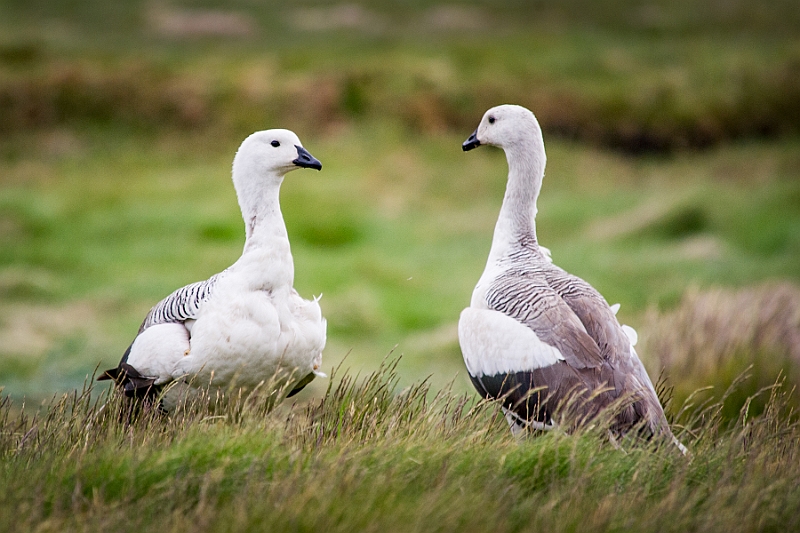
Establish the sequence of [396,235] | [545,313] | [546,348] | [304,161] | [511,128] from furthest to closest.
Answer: [396,235]
[511,128]
[304,161]
[545,313]
[546,348]

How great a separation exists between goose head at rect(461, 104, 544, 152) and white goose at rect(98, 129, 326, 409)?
151 cm

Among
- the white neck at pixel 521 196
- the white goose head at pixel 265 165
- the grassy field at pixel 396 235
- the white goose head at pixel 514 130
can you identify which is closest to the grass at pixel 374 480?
the grassy field at pixel 396 235

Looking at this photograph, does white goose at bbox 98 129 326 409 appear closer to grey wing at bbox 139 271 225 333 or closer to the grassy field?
grey wing at bbox 139 271 225 333

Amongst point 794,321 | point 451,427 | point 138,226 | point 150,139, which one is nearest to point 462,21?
point 150,139

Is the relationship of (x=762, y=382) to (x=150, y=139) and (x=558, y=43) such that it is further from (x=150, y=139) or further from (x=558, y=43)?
(x=558, y=43)

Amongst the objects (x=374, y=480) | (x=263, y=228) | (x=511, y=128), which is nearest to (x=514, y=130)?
(x=511, y=128)

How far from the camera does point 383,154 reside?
1922cm

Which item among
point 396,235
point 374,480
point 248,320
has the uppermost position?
point 248,320

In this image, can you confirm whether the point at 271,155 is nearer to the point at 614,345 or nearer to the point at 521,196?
the point at 521,196

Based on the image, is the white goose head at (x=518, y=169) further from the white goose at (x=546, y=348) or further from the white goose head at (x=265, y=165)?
the white goose head at (x=265, y=165)

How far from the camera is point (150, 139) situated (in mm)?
20109

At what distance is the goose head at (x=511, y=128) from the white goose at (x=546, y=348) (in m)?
0.08

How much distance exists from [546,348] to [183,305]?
231 centimetres

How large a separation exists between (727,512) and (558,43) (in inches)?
830
